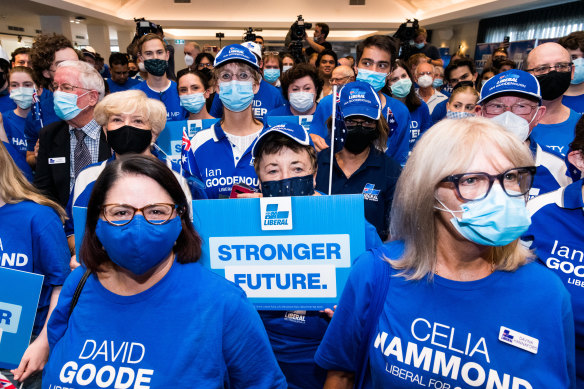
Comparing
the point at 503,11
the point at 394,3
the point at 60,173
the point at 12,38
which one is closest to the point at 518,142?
the point at 60,173

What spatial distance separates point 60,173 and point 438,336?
2761 millimetres

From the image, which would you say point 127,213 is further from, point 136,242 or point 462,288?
point 462,288

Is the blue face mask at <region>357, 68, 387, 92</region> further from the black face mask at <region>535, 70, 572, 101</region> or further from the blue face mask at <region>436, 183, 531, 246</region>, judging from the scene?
the blue face mask at <region>436, 183, 531, 246</region>

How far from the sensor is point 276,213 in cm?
192

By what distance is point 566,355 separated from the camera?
133 cm

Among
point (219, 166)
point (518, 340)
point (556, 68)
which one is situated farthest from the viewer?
point (556, 68)

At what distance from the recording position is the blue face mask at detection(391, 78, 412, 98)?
4.95m

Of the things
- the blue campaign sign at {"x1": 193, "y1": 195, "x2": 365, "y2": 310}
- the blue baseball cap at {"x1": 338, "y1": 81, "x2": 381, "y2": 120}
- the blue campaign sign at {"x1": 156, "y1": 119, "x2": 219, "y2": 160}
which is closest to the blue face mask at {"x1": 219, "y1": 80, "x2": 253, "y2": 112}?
the blue baseball cap at {"x1": 338, "y1": 81, "x2": 381, "y2": 120}

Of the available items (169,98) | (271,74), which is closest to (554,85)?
(169,98)

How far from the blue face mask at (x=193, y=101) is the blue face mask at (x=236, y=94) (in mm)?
1554

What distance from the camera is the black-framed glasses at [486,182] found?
1.35 meters

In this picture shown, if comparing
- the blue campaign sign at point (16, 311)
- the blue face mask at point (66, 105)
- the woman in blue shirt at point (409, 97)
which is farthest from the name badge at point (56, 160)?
the woman in blue shirt at point (409, 97)

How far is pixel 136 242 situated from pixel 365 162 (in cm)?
163

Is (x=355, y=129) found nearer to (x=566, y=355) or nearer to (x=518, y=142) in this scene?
(x=518, y=142)
